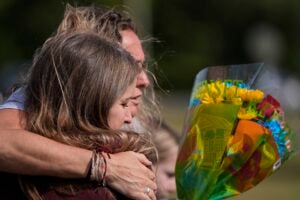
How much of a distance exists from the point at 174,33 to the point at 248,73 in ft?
129

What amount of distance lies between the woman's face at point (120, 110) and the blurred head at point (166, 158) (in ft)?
5.53

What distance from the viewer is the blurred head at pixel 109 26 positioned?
380 cm

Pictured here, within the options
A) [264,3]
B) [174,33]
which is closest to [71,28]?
[174,33]

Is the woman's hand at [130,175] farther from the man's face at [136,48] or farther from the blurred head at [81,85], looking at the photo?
the man's face at [136,48]

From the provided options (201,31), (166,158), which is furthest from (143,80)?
(201,31)

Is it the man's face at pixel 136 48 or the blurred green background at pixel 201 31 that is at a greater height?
the man's face at pixel 136 48

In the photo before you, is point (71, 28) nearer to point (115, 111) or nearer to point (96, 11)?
point (96, 11)

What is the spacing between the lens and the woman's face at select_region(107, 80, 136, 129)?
3236 mm

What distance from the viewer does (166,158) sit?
5195 millimetres

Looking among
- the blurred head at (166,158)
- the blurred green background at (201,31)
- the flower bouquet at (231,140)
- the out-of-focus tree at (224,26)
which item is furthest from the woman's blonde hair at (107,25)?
the out-of-focus tree at (224,26)

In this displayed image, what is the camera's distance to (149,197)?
10.7ft

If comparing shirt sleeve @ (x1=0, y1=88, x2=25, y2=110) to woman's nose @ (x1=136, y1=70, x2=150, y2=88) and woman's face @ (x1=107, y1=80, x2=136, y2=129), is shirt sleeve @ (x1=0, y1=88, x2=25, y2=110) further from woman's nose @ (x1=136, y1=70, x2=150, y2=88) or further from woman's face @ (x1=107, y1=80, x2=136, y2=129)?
woman's nose @ (x1=136, y1=70, x2=150, y2=88)

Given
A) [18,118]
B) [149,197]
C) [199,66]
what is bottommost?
[199,66]

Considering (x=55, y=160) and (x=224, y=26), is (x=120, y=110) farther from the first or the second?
(x=224, y=26)
